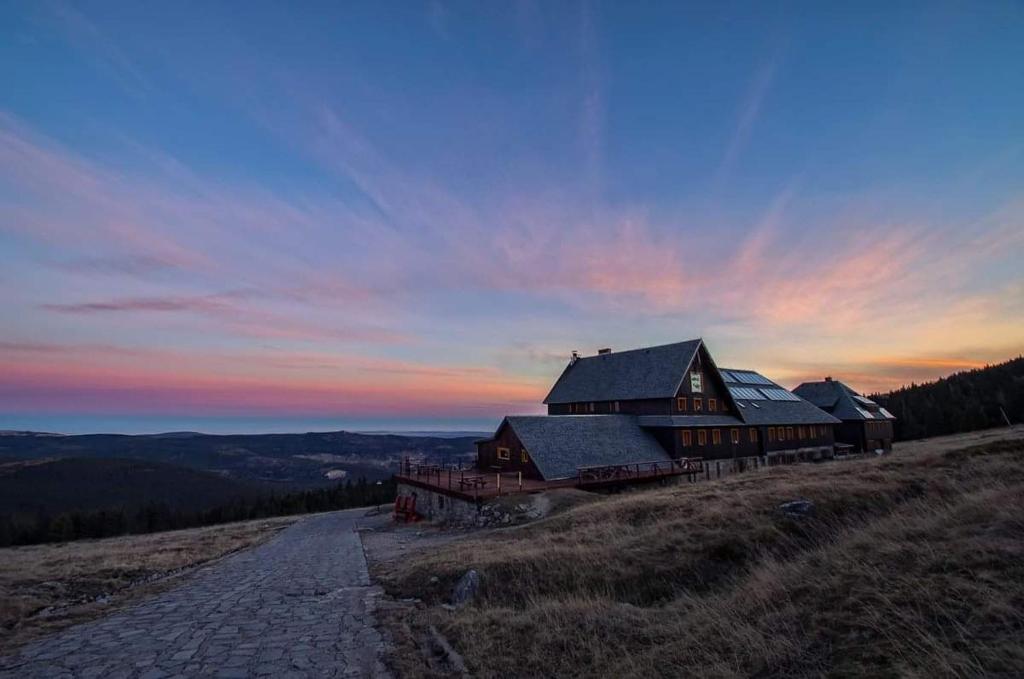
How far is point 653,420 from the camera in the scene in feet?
133

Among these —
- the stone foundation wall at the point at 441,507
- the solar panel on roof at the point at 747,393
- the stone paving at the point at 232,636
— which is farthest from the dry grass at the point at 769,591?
the solar panel on roof at the point at 747,393

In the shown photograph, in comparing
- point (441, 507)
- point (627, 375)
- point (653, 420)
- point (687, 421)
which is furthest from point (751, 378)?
point (441, 507)

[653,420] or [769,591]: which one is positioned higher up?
[653,420]

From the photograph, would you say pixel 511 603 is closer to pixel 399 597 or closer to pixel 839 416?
pixel 399 597

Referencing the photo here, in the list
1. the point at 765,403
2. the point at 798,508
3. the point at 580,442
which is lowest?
the point at 798,508

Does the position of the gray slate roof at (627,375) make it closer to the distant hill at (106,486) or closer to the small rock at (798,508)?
the small rock at (798,508)

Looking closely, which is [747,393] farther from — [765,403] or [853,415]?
[853,415]

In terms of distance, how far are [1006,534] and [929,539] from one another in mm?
949

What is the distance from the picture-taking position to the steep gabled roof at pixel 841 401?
184ft

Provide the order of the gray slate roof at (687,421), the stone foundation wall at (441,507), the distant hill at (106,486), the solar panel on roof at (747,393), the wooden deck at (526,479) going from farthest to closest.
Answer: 1. the distant hill at (106,486)
2. the solar panel on roof at (747,393)
3. the gray slate roof at (687,421)
4. the wooden deck at (526,479)
5. the stone foundation wall at (441,507)

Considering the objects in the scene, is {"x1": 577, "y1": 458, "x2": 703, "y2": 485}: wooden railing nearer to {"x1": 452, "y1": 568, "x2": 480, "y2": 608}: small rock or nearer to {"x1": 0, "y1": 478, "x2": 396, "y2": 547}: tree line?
{"x1": 452, "y1": 568, "x2": 480, "y2": 608}: small rock

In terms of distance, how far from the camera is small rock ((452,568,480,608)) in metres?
11.4

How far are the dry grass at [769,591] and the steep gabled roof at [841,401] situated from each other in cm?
4634

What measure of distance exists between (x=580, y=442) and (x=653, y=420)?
7939mm
